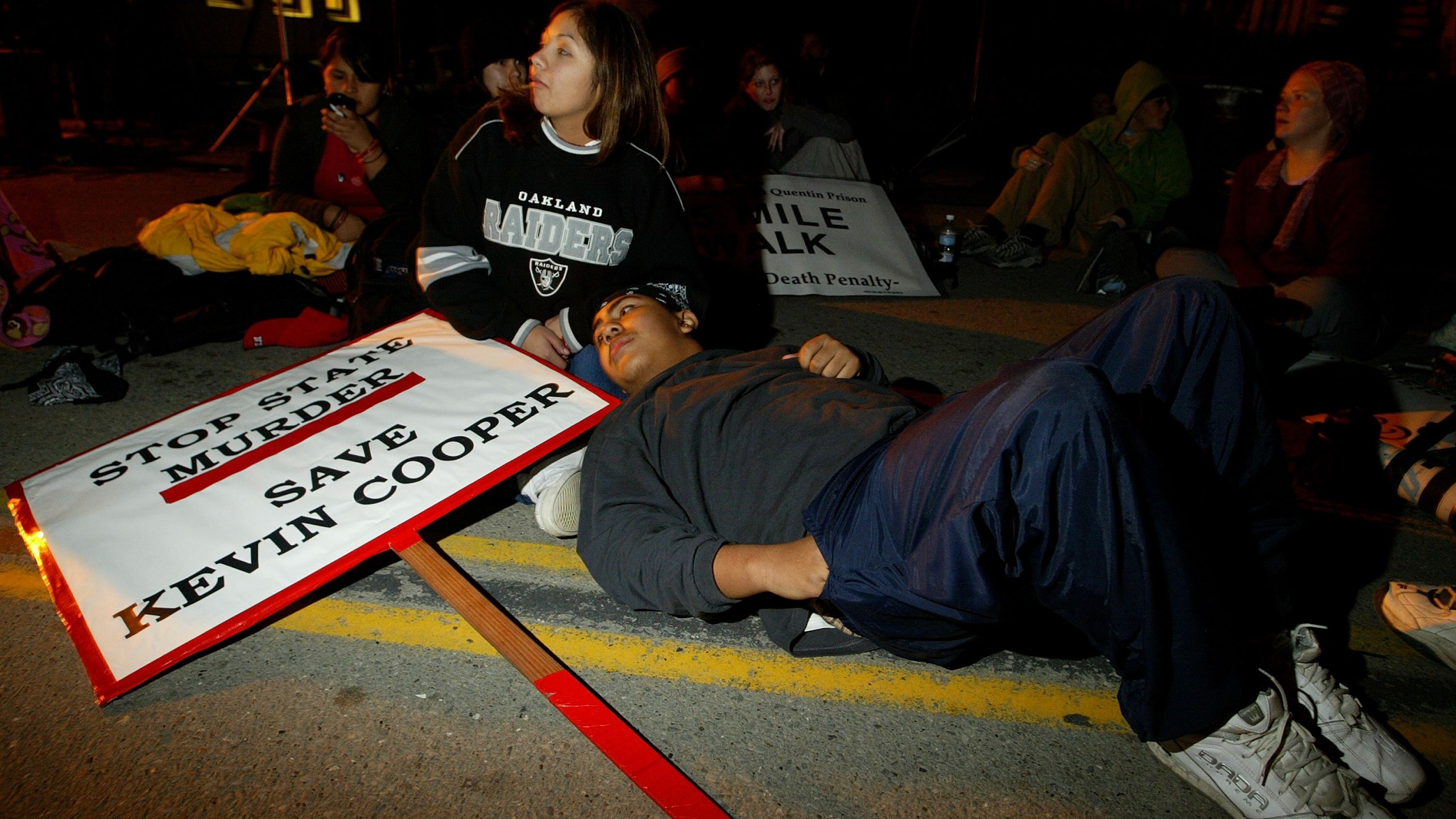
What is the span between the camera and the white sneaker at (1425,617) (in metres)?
2.31

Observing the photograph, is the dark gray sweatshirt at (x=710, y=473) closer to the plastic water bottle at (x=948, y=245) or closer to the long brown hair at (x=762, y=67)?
the plastic water bottle at (x=948, y=245)

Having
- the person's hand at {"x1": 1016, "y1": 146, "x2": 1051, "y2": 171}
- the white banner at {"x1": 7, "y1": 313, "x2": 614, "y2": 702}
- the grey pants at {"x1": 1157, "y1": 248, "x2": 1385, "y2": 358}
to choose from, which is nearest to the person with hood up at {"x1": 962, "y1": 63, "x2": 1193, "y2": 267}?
the person's hand at {"x1": 1016, "y1": 146, "x2": 1051, "y2": 171}

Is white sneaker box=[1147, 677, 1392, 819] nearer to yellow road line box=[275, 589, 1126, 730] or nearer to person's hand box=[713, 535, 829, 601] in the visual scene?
yellow road line box=[275, 589, 1126, 730]

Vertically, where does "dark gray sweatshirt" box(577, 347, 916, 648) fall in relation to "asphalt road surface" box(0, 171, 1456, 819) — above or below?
above

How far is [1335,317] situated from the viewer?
396 cm

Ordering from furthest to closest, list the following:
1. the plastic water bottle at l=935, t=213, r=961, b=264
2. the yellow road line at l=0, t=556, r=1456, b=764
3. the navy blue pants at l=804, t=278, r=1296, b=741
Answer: the plastic water bottle at l=935, t=213, r=961, b=264 → the yellow road line at l=0, t=556, r=1456, b=764 → the navy blue pants at l=804, t=278, r=1296, b=741

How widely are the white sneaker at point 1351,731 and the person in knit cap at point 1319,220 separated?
258 centimetres

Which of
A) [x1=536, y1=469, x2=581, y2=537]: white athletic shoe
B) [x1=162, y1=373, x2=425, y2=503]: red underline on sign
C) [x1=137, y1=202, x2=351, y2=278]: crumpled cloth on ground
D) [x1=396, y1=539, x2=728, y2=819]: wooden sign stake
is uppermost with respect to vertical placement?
[x1=137, y1=202, x2=351, y2=278]: crumpled cloth on ground

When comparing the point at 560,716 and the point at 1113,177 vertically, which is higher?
the point at 1113,177

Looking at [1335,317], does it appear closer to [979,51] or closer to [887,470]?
[887,470]

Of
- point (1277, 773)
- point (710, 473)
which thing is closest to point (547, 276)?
point (710, 473)

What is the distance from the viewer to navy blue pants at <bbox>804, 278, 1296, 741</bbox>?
1.45m

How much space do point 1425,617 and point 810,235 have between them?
381cm

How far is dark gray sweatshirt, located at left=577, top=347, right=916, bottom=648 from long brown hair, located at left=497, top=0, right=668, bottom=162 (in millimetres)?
1110
